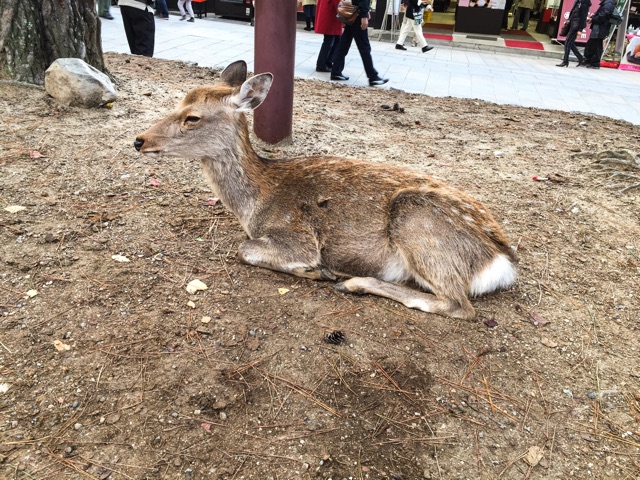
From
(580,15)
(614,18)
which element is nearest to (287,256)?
(580,15)

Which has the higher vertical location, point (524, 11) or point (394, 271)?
point (524, 11)

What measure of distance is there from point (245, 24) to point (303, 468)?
20.2m

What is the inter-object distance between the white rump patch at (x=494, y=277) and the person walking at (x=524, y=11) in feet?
85.0

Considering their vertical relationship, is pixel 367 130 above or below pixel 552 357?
above

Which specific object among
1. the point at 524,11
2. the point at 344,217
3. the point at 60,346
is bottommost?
the point at 60,346

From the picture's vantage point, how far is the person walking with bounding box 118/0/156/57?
8.58 m

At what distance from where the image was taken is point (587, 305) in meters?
3.63

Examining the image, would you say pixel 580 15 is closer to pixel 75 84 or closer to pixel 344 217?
pixel 75 84

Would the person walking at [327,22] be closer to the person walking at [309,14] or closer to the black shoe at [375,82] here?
the black shoe at [375,82]

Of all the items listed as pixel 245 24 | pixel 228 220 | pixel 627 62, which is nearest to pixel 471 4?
pixel 627 62

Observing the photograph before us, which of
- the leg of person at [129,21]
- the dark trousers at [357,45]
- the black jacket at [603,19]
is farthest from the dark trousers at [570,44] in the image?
the leg of person at [129,21]

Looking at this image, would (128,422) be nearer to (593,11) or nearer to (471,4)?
(593,11)

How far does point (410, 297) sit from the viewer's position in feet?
11.2

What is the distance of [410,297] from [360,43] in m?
7.86
